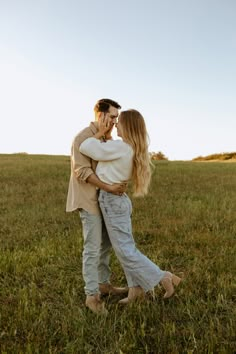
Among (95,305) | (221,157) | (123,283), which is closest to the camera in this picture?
(95,305)

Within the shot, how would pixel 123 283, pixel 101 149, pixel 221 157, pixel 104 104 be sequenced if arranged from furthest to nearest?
pixel 221 157 → pixel 123 283 → pixel 104 104 → pixel 101 149

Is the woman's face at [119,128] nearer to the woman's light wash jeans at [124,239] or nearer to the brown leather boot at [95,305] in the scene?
the woman's light wash jeans at [124,239]

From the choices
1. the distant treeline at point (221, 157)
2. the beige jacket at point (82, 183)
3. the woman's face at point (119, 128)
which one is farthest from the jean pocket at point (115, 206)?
the distant treeline at point (221, 157)

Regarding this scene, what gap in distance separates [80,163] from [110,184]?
0.43m

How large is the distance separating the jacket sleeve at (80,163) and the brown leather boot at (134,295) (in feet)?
4.98

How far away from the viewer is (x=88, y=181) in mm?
4570

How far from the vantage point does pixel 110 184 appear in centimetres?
456

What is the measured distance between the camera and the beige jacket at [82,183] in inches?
180

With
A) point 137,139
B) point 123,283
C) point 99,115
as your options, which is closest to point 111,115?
point 99,115

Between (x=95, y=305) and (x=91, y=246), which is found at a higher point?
(x=91, y=246)

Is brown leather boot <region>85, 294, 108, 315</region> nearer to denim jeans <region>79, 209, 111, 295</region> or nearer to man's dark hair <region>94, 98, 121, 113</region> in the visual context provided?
denim jeans <region>79, 209, 111, 295</region>

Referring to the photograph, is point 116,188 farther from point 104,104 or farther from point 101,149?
point 104,104

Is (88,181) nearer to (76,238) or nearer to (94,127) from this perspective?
(94,127)

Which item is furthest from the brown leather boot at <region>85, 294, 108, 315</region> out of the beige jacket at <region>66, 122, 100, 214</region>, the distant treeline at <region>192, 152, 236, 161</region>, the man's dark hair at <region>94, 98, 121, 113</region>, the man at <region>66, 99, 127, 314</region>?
the distant treeline at <region>192, 152, 236, 161</region>
